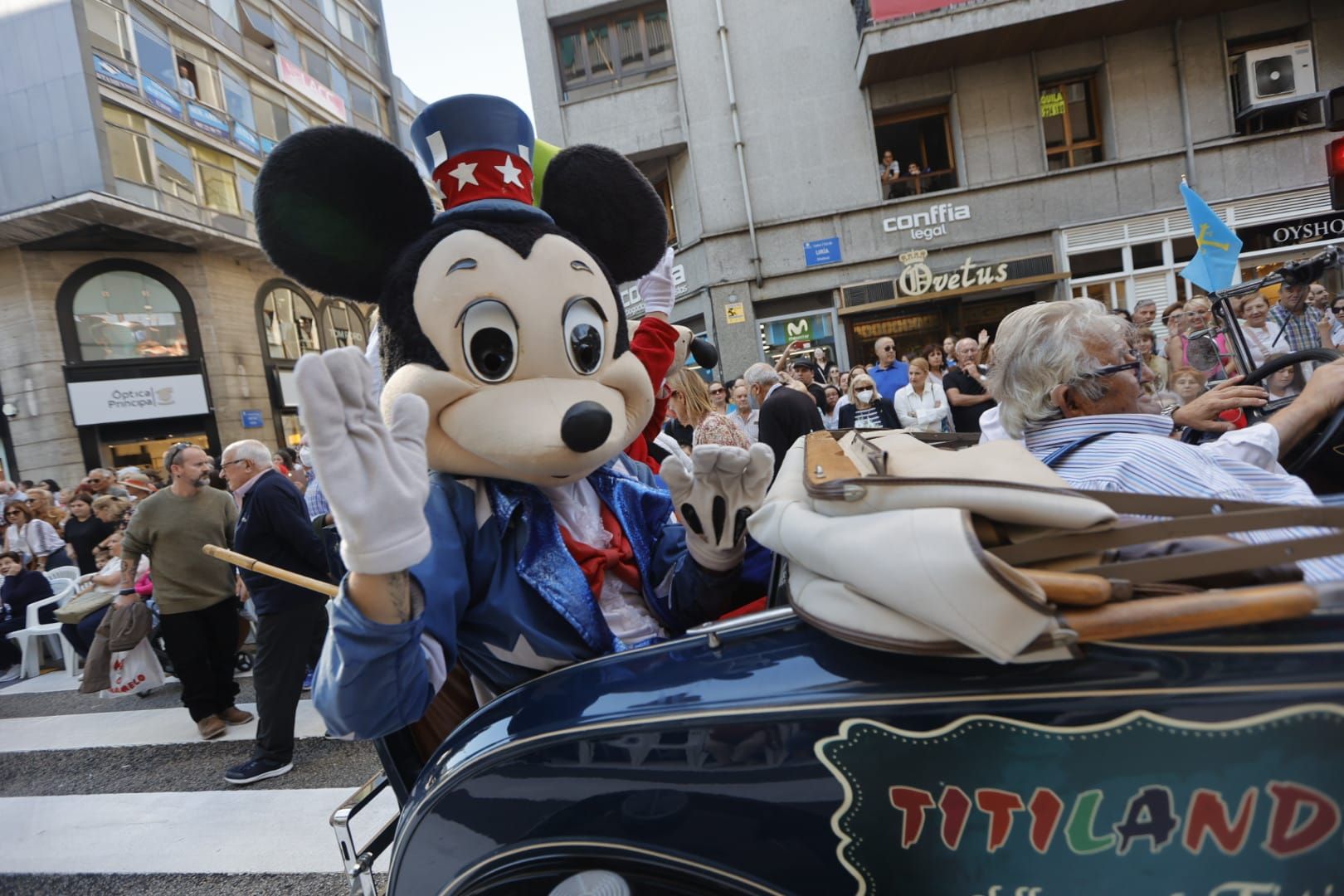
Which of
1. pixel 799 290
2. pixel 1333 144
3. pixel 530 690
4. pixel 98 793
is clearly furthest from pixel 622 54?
pixel 530 690

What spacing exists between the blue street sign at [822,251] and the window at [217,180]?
13.6 meters

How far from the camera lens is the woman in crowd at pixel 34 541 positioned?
780 cm

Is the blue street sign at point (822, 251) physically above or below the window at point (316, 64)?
below

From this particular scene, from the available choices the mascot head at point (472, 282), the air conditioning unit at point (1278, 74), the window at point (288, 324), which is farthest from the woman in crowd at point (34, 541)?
the air conditioning unit at point (1278, 74)

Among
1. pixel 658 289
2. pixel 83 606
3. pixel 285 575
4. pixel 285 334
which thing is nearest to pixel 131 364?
pixel 285 334

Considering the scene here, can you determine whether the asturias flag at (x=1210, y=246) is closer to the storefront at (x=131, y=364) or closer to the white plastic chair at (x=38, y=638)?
the white plastic chair at (x=38, y=638)

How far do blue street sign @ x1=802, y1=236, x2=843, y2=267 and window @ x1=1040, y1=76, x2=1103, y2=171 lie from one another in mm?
3989

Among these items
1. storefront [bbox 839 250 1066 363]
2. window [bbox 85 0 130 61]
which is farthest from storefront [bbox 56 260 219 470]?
storefront [bbox 839 250 1066 363]

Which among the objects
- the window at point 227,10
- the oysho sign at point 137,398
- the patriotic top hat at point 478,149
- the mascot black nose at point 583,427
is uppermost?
the window at point 227,10

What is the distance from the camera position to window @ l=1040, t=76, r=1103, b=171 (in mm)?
12680

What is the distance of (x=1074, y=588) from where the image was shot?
84cm

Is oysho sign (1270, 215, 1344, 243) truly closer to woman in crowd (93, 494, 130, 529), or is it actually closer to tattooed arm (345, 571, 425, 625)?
tattooed arm (345, 571, 425, 625)

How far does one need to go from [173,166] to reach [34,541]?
11.4 meters

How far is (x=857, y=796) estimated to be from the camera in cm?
101
